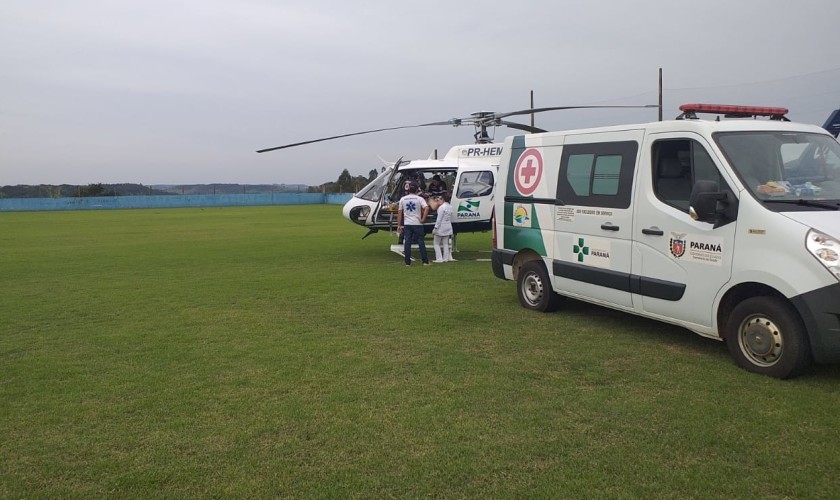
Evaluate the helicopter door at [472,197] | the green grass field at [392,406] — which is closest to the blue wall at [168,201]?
the helicopter door at [472,197]

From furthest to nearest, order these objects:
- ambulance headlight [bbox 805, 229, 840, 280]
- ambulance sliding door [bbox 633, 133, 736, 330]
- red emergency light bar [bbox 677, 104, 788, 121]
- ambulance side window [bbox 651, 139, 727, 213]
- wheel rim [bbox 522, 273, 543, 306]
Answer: wheel rim [bbox 522, 273, 543, 306] < red emergency light bar [bbox 677, 104, 788, 121] < ambulance side window [bbox 651, 139, 727, 213] < ambulance sliding door [bbox 633, 133, 736, 330] < ambulance headlight [bbox 805, 229, 840, 280]

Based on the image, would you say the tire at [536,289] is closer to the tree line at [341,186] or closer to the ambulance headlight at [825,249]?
the ambulance headlight at [825,249]

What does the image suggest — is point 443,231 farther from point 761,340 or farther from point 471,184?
point 761,340

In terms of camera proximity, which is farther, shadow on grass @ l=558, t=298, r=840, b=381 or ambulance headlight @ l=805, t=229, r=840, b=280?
shadow on grass @ l=558, t=298, r=840, b=381

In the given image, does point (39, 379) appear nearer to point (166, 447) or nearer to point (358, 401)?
point (166, 447)

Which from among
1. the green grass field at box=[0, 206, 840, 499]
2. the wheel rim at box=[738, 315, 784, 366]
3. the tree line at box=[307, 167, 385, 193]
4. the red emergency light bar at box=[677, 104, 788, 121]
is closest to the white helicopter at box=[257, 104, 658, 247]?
the green grass field at box=[0, 206, 840, 499]

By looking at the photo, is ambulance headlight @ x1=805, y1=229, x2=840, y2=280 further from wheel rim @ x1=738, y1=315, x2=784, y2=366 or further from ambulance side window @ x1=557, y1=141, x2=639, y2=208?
ambulance side window @ x1=557, y1=141, x2=639, y2=208

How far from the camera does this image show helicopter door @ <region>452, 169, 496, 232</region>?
48.1 feet

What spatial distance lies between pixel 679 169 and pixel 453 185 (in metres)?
8.70

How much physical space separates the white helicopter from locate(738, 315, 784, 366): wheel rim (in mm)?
9152

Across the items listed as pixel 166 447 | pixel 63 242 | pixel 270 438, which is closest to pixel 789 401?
pixel 270 438

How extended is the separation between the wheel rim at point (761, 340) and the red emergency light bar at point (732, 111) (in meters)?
2.31

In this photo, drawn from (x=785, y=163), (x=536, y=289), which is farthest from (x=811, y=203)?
(x=536, y=289)

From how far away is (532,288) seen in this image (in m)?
8.48
